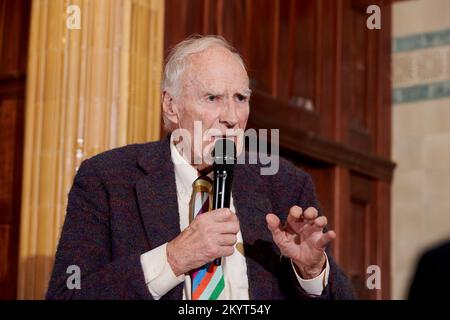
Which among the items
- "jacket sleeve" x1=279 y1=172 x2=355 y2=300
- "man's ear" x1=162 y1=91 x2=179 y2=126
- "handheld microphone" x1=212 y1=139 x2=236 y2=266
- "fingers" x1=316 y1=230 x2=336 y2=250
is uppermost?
"man's ear" x1=162 y1=91 x2=179 y2=126

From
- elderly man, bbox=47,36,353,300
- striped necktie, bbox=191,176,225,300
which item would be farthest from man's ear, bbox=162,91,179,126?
striped necktie, bbox=191,176,225,300

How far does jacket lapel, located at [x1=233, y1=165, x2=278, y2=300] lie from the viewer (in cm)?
223

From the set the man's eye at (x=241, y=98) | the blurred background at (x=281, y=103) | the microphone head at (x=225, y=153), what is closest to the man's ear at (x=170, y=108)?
the man's eye at (x=241, y=98)

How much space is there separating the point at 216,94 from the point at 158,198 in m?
0.31

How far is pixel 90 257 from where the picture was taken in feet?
7.20

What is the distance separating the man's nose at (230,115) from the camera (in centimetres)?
234

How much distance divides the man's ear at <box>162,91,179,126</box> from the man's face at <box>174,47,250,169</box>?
0.37ft

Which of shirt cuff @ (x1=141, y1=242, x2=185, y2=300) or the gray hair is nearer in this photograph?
shirt cuff @ (x1=141, y1=242, x2=185, y2=300)

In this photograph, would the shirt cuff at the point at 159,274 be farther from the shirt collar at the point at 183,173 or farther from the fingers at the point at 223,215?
the shirt collar at the point at 183,173

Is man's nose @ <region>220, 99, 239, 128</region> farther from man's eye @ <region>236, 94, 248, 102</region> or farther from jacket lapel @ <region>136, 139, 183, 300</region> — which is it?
jacket lapel @ <region>136, 139, 183, 300</region>

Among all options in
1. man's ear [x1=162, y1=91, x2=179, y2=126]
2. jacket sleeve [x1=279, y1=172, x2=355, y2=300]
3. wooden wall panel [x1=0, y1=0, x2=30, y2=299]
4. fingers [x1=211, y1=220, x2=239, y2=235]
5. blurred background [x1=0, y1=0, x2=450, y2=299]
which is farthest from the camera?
wooden wall panel [x1=0, y1=0, x2=30, y2=299]

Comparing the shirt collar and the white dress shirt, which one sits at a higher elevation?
the shirt collar
